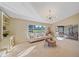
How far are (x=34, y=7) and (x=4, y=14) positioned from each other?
559mm

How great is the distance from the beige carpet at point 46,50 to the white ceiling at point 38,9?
468 millimetres

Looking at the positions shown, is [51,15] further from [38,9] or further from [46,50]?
[46,50]

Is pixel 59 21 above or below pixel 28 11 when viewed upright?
below

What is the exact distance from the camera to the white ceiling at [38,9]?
2.15 metres

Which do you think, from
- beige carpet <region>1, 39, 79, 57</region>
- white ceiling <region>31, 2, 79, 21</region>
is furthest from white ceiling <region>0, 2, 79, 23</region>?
beige carpet <region>1, 39, 79, 57</region>

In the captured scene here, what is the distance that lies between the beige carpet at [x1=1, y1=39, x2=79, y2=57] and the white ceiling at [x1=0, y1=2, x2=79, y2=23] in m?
0.47

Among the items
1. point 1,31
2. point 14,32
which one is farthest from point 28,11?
point 1,31

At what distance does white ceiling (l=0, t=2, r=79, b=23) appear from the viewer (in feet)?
7.04

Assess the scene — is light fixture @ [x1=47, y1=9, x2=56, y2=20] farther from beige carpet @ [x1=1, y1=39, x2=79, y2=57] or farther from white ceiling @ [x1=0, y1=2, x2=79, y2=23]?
beige carpet @ [x1=1, y1=39, x2=79, y2=57]

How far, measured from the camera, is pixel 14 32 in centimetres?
225

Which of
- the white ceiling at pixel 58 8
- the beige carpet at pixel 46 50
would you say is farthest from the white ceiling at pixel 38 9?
the beige carpet at pixel 46 50

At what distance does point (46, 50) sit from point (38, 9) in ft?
2.53

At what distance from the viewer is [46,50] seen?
7.27ft

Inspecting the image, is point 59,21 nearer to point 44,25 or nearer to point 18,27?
point 44,25
